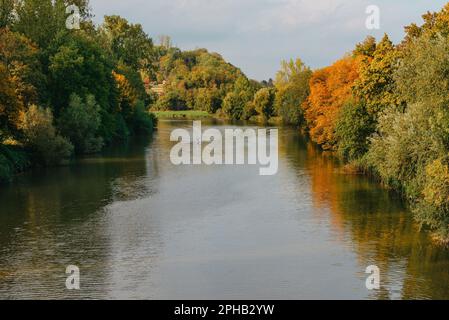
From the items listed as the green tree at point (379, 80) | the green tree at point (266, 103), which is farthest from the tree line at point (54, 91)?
the green tree at point (266, 103)

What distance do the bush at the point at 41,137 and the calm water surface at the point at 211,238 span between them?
3.57 m

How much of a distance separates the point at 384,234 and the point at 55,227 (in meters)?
17.7

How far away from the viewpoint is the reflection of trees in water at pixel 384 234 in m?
27.2

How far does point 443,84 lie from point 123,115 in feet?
223

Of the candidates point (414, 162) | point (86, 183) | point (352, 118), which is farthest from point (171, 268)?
point (352, 118)

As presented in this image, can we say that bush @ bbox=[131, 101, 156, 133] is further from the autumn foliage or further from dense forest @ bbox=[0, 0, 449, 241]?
the autumn foliage

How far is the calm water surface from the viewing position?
2702 cm

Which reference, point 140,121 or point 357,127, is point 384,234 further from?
point 140,121

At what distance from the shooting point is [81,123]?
6719cm

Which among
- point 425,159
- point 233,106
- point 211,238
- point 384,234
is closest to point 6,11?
point 211,238

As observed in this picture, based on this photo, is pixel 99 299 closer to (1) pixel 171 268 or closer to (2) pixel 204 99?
(1) pixel 171 268

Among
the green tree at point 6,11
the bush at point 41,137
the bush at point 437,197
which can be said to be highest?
the green tree at point 6,11

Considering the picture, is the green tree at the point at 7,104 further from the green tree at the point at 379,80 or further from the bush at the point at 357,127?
the green tree at the point at 379,80

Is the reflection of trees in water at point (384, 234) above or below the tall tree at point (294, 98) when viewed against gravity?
below
